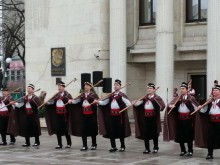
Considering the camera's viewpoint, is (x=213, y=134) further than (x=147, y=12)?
No

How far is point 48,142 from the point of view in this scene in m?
19.7

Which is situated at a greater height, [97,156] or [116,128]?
[116,128]

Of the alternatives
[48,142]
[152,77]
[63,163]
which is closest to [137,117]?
[63,163]

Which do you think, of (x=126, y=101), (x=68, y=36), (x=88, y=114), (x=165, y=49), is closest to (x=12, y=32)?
(x=68, y=36)

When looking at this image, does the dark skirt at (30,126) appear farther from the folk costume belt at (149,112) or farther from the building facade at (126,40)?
the building facade at (126,40)

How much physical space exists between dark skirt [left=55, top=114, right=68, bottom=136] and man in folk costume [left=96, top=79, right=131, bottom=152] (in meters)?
1.42

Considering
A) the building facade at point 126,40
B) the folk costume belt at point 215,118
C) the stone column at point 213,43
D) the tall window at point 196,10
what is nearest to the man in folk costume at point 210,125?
the folk costume belt at point 215,118

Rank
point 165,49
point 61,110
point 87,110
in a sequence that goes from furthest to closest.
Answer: point 165,49 → point 61,110 → point 87,110

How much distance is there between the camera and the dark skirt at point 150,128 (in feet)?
51.8

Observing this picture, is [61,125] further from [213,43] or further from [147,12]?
[147,12]

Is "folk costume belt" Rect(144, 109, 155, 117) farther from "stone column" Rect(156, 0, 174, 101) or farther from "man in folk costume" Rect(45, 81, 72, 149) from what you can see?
"stone column" Rect(156, 0, 174, 101)

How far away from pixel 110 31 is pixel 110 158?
1574 centimetres

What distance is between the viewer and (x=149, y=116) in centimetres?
1576

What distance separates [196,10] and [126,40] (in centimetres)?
406
